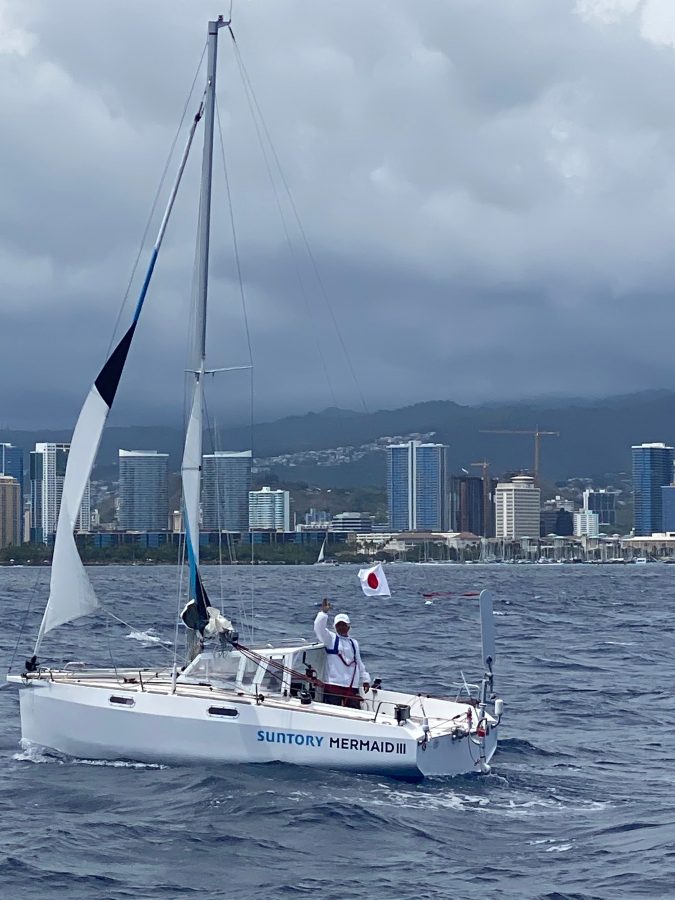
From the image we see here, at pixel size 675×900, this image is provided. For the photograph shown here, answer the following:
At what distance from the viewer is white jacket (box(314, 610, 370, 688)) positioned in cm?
2234

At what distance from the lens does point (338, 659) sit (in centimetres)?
2242

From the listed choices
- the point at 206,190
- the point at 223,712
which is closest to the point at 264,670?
the point at 223,712

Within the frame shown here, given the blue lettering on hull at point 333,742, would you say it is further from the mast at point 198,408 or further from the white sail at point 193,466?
the white sail at point 193,466

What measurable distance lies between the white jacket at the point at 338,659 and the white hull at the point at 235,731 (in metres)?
0.63

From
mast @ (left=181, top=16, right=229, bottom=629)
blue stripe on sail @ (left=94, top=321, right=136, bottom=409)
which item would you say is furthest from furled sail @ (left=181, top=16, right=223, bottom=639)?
blue stripe on sail @ (left=94, top=321, right=136, bottom=409)

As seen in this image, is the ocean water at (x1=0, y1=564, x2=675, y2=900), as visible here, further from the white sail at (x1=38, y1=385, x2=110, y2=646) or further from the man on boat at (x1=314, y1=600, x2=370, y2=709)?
the white sail at (x1=38, y1=385, x2=110, y2=646)

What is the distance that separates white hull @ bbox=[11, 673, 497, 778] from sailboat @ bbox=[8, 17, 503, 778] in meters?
0.01

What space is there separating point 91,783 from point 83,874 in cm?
458

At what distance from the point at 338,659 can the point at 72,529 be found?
451 cm

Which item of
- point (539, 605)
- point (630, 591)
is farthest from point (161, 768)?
point (630, 591)

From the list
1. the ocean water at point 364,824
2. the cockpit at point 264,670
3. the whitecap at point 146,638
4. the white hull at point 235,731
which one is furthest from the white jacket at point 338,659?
the whitecap at point 146,638

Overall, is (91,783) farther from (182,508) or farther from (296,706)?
(182,508)

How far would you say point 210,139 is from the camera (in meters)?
24.7

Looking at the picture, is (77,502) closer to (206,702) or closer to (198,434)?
(198,434)
